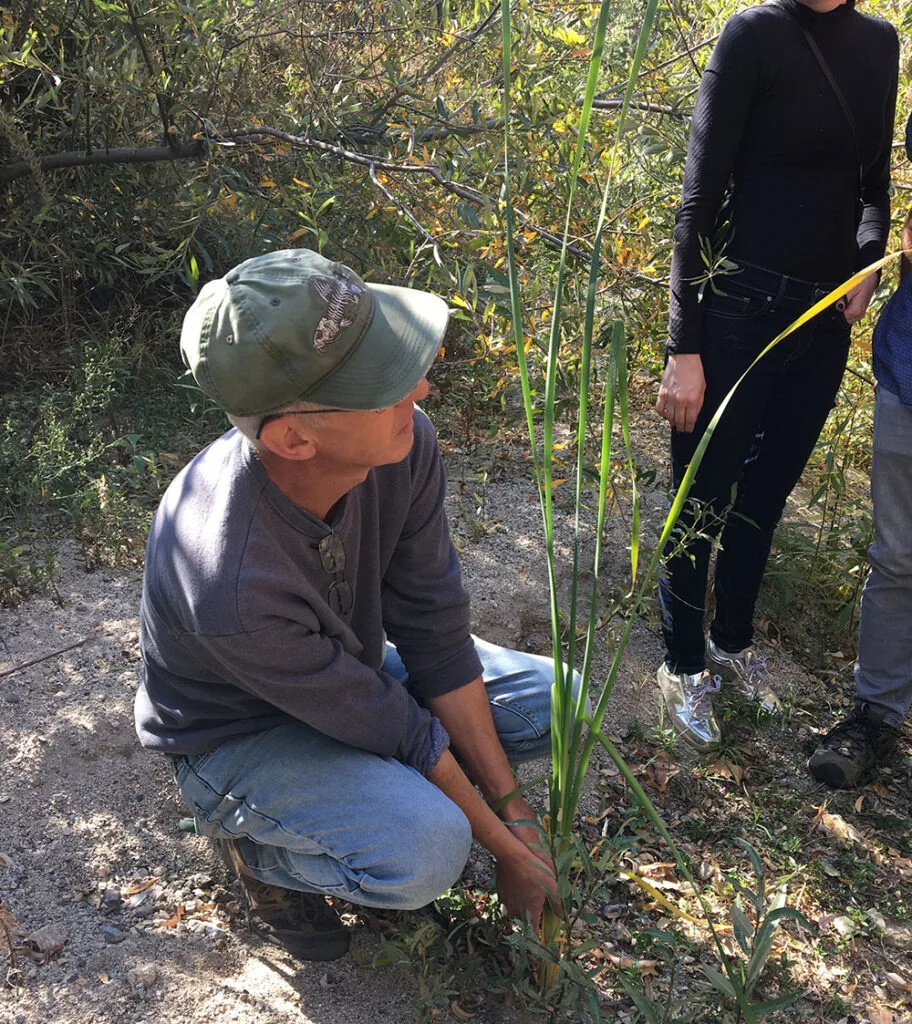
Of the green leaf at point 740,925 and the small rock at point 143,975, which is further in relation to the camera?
the small rock at point 143,975

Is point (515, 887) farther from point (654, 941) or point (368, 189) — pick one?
point (368, 189)

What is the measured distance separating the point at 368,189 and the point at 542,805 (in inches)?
76.3

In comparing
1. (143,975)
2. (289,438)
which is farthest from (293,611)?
(143,975)

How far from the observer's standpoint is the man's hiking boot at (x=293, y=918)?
186 centimetres

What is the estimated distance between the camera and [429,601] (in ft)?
6.37

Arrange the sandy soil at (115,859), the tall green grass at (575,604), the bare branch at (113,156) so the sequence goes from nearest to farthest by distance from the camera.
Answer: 1. the tall green grass at (575,604)
2. the sandy soil at (115,859)
3. the bare branch at (113,156)

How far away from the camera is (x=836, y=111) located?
6.90 ft

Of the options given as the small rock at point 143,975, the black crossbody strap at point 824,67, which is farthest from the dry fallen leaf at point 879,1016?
the black crossbody strap at point 824,67

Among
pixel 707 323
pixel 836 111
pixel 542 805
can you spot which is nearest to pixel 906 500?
pixel 707 323

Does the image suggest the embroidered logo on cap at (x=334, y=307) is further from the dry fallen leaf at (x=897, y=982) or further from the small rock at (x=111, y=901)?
the dry fallen leaf at (x=897, y=982)

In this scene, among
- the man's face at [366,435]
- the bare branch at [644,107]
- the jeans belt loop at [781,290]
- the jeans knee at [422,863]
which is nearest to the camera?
the man's face at [366,435]

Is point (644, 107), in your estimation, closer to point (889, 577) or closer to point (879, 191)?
point (879, 191)

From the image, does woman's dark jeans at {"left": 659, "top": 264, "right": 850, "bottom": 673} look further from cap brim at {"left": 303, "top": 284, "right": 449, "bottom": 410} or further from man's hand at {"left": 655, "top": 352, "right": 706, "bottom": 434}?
cap brim at {"left": 303, "top": 284, "right": 449, "bottom": 410}

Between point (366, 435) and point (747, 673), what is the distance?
163 cm
